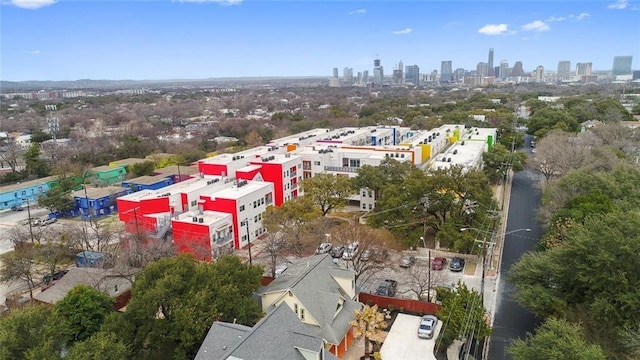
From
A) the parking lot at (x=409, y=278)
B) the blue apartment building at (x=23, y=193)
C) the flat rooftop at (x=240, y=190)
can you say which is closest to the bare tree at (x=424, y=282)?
the parking lot at (x=409, y=278)

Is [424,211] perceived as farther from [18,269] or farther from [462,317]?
[18,269]

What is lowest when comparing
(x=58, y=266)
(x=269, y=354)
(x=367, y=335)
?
(x=58, y=266)

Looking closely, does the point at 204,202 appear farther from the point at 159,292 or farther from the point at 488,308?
the point at 488,308

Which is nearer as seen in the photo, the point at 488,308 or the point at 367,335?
the point at 367,335

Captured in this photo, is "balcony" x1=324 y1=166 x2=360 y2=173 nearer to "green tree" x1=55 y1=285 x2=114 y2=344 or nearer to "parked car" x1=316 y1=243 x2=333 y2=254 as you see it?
"parked car" x1=316 y1=243 x2=333 y2=254

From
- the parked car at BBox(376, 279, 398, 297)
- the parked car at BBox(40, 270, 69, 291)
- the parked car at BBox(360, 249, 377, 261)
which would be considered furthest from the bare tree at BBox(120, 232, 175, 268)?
the parked car at BBox(376, 279, 398, 297)

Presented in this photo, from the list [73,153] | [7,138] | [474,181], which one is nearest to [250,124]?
[73,153]

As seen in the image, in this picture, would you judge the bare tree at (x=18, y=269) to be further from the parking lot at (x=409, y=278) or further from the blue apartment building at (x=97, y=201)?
the parking lot at (x=409, y=278)
